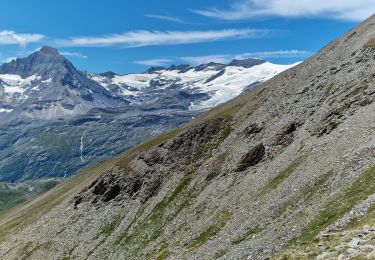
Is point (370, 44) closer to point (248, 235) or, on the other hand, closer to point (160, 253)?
point (248, 235)

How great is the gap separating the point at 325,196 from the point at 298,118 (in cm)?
3766

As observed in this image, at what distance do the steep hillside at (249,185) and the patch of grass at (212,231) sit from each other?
0.25m

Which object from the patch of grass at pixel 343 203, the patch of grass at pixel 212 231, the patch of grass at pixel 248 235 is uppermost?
the patch of grass at pixel 343 203

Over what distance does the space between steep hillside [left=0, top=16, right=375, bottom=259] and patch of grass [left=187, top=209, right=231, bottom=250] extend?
25 centimetres

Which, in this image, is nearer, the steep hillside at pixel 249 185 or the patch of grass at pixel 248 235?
the steep hillside at pixel 249 185

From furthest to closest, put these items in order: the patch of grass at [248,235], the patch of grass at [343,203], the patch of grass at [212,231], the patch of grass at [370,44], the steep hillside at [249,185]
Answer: the patch of grass at [370,44] < the patch of grass at [212,231] < the patch of grass at [248,235] < the steep hillside at [249,185] < the patch of grass at [343,203]

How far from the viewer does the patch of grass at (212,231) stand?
71.4m

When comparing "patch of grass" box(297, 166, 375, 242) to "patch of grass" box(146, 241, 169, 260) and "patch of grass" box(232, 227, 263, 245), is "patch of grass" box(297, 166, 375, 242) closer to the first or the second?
"patch of grass" box(232, 227, 263, 245)

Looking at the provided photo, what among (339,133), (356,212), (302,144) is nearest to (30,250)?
(302,144)

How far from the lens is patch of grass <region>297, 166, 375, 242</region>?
48.4 meters

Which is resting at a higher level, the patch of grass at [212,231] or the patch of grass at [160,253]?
the patch of grass at [212,231]

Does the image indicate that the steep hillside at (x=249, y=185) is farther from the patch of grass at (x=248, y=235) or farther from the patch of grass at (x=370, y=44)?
the patch of grass at (x=370, y=44)

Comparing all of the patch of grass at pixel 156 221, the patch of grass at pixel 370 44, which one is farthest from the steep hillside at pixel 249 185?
the patch of grass at pixel 370 44

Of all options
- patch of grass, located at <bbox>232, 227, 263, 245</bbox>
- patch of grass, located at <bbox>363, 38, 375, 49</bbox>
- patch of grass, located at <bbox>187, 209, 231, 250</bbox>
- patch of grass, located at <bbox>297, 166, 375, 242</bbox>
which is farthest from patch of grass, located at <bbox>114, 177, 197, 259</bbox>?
patch of grass, located at <bbox>363, 38, 375, 49</bbox>
